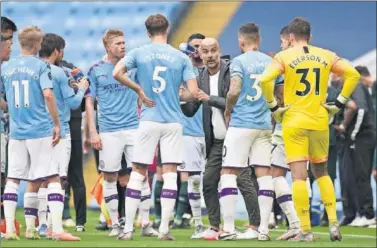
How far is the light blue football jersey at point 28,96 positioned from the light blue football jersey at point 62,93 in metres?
0.67

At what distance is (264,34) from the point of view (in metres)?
19.6

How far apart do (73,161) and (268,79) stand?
12.8ft

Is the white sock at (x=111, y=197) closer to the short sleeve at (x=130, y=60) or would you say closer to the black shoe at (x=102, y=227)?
the black shoe at (x=102, y=227)

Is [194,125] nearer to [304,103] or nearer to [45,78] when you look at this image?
[304,103]

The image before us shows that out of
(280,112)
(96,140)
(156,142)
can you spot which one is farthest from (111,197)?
(280,112)

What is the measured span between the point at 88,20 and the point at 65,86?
32.5 ft

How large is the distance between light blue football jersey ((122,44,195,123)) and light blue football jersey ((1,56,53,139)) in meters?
0.88

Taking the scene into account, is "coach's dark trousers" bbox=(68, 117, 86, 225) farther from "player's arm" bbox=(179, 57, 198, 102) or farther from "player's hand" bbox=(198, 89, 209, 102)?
"player's arm" bbox=(179, 57, 198, 102)

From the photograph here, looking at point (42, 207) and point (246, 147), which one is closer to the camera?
point (246, 147)

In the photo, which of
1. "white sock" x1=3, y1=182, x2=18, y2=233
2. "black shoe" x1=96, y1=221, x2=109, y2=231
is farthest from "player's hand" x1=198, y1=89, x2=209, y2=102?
"black shoe" x1=96, y1=221, x2=109, y2=231

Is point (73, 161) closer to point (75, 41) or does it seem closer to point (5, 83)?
point (5, 83)

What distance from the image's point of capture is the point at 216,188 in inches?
503

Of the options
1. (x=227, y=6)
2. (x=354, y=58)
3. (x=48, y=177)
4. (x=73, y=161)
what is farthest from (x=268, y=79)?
(x=227, y=6)

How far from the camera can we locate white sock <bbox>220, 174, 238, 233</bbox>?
11.9 m
